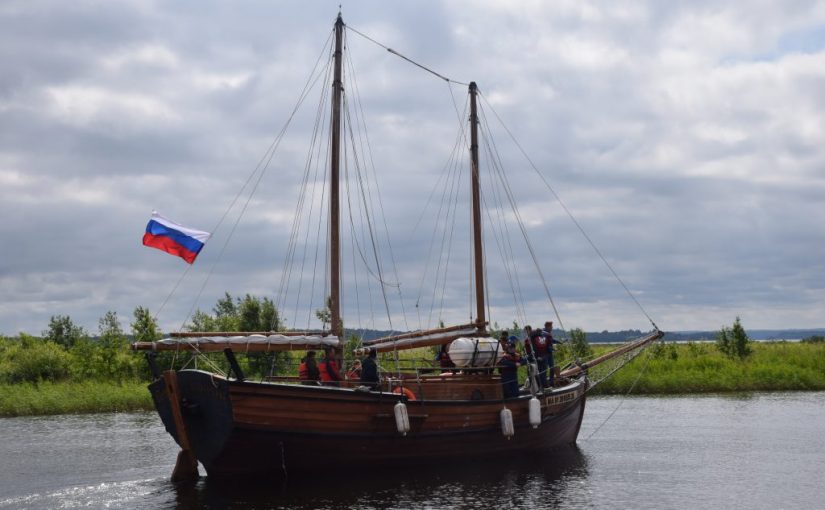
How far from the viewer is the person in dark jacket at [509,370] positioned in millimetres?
29703

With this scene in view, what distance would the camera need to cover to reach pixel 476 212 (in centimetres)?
3641

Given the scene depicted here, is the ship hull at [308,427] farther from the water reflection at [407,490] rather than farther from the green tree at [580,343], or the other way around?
the green tree at [580,343]

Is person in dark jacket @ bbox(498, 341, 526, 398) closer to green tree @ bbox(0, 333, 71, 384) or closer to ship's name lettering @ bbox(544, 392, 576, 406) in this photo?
ship's name lettering @ bbox(544, 392, 576, 406)

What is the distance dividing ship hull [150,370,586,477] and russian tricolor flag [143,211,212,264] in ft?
12.3

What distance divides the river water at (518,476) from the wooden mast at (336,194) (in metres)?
5.05

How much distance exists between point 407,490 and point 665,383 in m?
36.9

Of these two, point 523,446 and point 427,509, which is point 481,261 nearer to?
point 523,446

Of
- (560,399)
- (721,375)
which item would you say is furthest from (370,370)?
(721,375)

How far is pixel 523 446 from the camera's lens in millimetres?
30688

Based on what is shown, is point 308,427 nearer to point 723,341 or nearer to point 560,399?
point 560,399

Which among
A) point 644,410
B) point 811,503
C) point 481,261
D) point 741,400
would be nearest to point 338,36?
point 481,261

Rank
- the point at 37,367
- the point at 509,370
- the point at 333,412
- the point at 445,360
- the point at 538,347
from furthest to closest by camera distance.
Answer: the point at 37,367, the point at 538,347, the point at 445,360, the point at 509,370, the point at 333,412

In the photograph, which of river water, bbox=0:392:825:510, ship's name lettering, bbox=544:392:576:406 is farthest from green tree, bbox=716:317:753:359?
ship's name lettering, bbox=544:392:576:406

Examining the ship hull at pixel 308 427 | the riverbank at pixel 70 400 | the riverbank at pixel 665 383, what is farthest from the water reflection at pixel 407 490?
the riverbank at pixel 70 400
